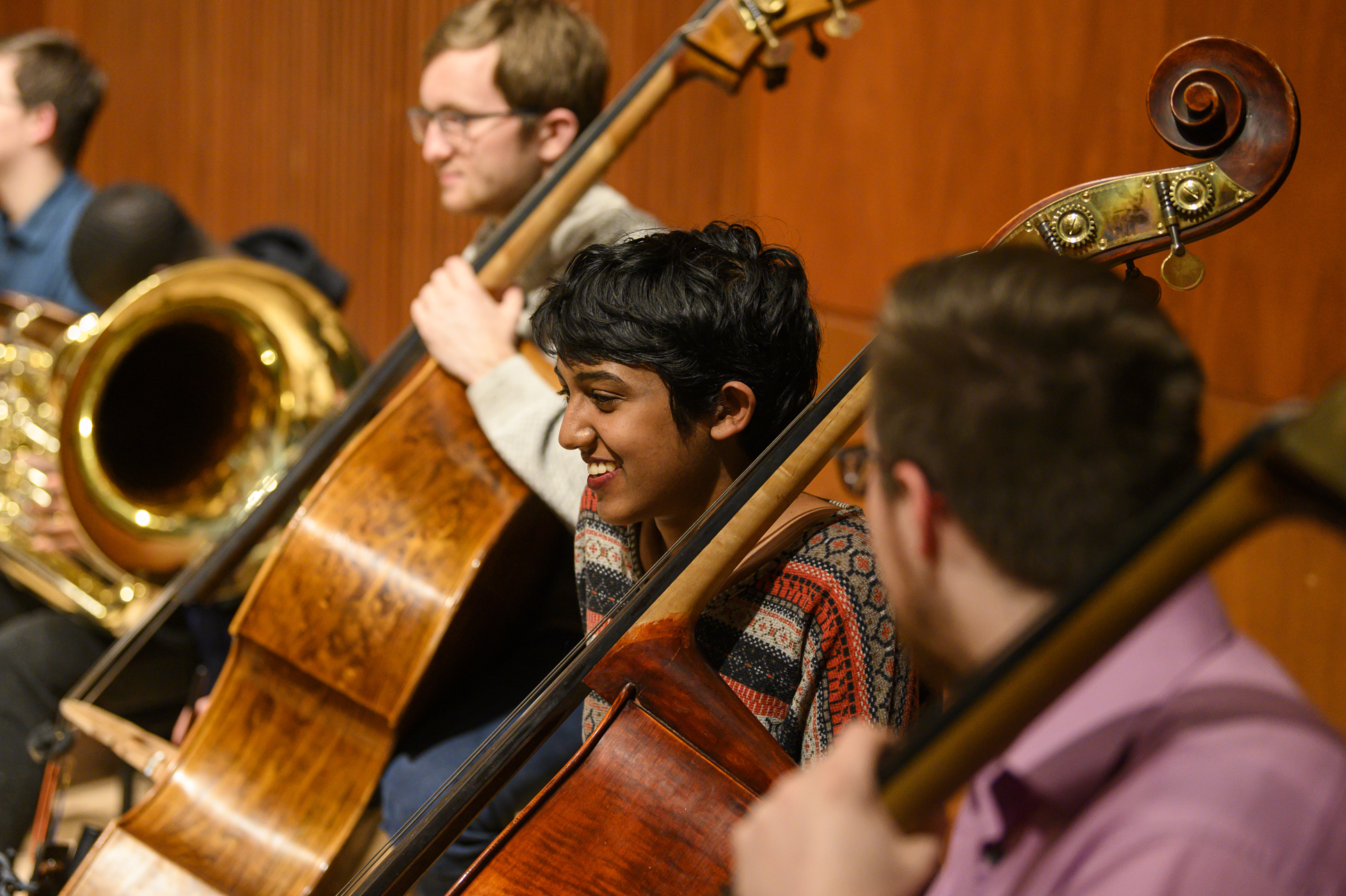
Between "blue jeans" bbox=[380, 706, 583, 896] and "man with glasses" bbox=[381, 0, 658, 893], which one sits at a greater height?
"man with glasses" bbox=[381, 0, 658, 893]

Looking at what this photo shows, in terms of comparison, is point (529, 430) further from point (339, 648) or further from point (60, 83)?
point (60, 83)

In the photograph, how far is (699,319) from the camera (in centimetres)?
89

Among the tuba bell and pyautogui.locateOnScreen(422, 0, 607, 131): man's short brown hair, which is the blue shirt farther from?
pyautogui.locateOnScreen(422, 0, 607, 131): man's short brown hair

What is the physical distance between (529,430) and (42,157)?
1507mm

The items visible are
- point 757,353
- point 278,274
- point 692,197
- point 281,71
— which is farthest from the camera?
point 281,71

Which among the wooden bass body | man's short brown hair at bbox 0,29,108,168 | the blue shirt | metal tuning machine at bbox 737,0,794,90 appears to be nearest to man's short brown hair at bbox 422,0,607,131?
metal tuning machine at bbox 737,0,794,90

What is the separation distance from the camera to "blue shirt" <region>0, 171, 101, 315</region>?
204cm

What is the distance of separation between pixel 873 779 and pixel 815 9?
0.90m

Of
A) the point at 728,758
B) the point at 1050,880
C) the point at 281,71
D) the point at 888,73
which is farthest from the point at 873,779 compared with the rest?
the point at 281,71

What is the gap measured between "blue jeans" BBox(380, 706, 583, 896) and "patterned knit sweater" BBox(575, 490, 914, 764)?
0.30m

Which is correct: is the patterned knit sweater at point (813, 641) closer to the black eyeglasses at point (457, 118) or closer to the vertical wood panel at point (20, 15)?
the black eyeglasses at point (457, 118)

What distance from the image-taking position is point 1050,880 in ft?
1.62

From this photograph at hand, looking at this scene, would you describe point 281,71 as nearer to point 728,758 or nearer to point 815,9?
point 815,9

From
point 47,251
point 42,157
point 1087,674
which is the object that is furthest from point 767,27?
point 42,157
